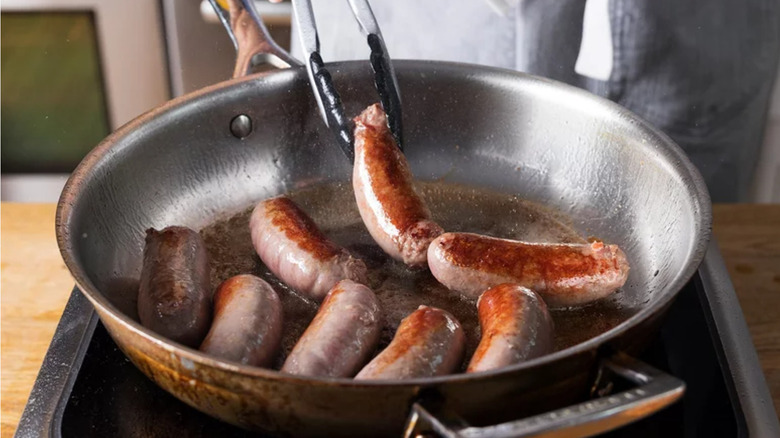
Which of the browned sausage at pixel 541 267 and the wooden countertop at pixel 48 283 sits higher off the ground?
the browned sausage at pixel 541 267

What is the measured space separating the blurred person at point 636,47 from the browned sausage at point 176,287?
1.36m

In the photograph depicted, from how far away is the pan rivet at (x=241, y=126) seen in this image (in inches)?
85.6

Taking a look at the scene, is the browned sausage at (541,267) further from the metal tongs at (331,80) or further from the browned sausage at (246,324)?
the metal tongs at (331,80)

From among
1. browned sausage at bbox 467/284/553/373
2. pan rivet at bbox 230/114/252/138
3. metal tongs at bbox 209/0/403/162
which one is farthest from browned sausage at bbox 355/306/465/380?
pan rivet at bbox 230/114/252/138

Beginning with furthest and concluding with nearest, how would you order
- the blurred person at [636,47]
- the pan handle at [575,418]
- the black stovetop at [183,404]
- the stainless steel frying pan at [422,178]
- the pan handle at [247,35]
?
the blurred person at [636,47] → the pan handle at [247,35] → the black stovetop at [183,404] → the stainless steel frying pan at [422,178] → the pan handle at [575,418]

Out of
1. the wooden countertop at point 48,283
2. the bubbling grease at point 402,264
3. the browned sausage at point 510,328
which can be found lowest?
the wooden countertop at point 48,283

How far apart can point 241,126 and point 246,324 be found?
0.85 m

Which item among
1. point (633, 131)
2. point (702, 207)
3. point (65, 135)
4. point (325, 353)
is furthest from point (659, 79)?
point (65, 135)

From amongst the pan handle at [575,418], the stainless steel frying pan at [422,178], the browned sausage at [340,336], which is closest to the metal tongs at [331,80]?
the stainless steel frying pan at [422,178]

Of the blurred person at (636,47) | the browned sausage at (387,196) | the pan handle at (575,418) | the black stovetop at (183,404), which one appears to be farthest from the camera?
the blurred person at (636,47)

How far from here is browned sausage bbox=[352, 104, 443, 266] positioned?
1.78 metres

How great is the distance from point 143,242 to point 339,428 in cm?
84

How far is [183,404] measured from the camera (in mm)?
1510

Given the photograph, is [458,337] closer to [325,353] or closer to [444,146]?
[325,353]
